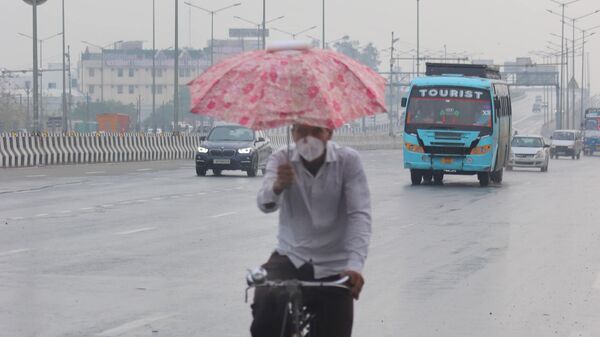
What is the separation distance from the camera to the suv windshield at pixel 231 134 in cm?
4053

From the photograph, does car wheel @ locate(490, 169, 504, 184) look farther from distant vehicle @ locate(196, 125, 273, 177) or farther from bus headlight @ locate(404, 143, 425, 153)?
distant vehicle @ locate(196, 125, 273, 177)

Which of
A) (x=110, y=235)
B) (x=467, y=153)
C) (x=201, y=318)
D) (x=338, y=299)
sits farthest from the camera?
(x=467, y=153)

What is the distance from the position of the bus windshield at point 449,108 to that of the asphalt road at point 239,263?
5470 millimetres

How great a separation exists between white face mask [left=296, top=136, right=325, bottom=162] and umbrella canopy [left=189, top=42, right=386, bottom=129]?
0.61ft

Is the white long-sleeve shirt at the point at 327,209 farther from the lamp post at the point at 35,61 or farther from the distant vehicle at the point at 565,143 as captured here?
the distant vehicle at the point at 565,143

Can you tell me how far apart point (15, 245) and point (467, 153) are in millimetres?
19961

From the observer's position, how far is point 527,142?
54062 mm

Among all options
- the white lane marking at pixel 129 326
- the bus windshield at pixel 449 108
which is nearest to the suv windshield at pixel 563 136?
the bus windshield at pixel 449 108

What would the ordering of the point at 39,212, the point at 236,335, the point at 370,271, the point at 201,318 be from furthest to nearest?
the point at 39,212 < the point at 370,271 < the point at 201,318 < the point at 236,335

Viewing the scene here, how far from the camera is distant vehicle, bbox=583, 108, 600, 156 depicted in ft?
306

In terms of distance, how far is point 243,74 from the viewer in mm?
6734

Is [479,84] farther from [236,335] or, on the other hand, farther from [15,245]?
[236,335]

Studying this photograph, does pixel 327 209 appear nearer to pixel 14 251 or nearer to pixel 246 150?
pixel 14 251

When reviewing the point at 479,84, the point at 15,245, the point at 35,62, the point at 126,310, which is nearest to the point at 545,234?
the point at 15,245
